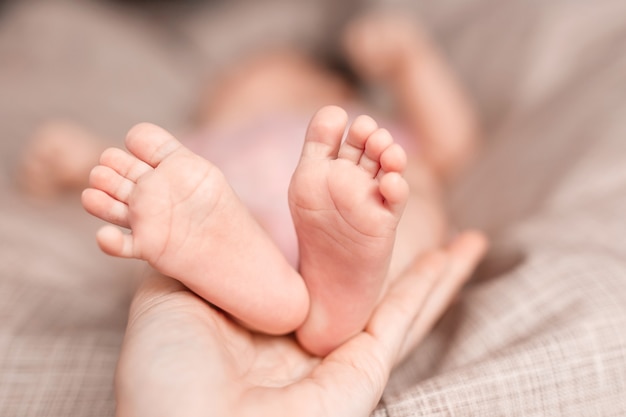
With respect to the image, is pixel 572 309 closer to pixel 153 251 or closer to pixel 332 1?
pixel 153 251

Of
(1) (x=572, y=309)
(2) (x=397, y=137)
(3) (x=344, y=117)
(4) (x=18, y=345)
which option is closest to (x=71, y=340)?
(4) (x=18, y=345)

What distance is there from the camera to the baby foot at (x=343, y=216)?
52cm

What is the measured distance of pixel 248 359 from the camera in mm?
573

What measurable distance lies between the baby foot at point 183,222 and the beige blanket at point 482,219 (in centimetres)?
17

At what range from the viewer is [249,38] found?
5.98ft

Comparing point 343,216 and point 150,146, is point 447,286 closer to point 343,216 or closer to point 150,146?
point 343,216

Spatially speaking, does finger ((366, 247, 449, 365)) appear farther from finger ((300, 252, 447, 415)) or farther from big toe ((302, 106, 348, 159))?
big toe ((302, 106, 348, 159))

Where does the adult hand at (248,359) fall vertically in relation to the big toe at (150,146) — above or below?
below

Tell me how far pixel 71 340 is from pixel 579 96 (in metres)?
0.84

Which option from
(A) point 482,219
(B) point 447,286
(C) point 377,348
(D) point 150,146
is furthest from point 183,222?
(A) point 482,219

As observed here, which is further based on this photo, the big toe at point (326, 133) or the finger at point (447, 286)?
the finger at point (447, 286)

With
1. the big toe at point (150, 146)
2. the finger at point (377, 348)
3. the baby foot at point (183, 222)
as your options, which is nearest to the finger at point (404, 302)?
the finger at point (377, 348)

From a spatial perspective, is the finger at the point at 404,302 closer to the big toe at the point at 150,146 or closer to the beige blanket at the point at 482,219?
the beige blanket at the point at 482,219

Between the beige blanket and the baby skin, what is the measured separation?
133mm
